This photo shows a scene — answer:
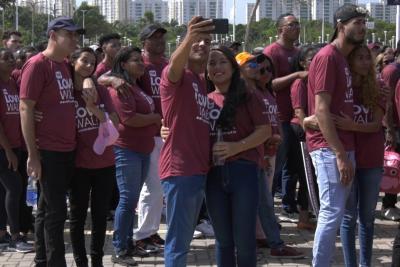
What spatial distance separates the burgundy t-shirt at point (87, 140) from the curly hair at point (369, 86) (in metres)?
1.95

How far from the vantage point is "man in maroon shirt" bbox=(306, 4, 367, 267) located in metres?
4.66

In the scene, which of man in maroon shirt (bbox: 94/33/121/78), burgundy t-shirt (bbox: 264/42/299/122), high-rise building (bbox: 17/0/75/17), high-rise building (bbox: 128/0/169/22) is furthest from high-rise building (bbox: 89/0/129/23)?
burgundy t-shirt (bbox: 264/42/299/122)

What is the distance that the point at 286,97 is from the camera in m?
7.39

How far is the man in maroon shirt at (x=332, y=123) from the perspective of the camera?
4.66 metres

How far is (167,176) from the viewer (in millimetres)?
4297

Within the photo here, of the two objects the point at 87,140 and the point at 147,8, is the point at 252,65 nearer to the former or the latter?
the point at 87,140

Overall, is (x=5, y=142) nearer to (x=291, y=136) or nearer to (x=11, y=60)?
(x=11, y=60)

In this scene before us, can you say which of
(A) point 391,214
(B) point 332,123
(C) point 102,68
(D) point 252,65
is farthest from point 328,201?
(C) point 102,68

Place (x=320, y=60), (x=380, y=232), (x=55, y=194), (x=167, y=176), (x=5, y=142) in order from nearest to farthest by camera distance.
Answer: (x=167, y=176)
(x=320, y=60)
(x=55, y=194)
(x=5, y=142)
(x=380, y=232)

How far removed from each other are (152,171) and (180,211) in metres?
1.99

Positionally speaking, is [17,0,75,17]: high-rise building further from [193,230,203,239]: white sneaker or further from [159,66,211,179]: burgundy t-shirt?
[159,66,211,179]: burgundy t-shirt

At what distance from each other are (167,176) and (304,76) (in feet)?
9.02

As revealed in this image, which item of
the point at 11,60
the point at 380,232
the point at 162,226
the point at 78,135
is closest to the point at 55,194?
the point at 78,135

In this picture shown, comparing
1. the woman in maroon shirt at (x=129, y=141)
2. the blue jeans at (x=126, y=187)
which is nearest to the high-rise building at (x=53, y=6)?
the woman in maroon shirt at (x=129, y=141)
